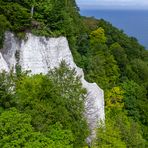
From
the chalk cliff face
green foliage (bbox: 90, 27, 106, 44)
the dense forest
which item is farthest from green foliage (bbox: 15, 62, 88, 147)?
green foliage (bbox: 90, 27, 106, 44)

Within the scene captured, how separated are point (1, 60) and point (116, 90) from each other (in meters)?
25.6

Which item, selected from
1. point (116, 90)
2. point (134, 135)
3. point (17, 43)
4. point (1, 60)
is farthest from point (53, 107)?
point (116, 90)

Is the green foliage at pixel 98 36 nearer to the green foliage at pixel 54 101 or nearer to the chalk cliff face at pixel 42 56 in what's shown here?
the chalk cliff face at pixel 42 56

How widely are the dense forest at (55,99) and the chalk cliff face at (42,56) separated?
2.23 ft

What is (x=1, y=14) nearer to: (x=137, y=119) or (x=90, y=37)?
(x=137, y=119)

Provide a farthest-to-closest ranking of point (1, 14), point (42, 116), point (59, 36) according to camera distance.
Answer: point (59, 36), point (1, 14), point (42, 116)

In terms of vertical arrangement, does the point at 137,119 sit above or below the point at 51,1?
below

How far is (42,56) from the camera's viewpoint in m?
48.7

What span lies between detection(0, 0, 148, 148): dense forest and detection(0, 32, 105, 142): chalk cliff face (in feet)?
2.23

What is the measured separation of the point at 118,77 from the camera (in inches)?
3012

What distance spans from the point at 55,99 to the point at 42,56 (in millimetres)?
9102

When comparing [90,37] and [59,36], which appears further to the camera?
[90,37]

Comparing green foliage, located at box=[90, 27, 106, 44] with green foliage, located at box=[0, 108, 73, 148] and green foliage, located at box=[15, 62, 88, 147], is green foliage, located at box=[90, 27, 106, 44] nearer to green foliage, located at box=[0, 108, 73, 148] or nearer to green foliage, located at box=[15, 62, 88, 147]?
green foliage, located at box=[15, 62, 88, 147]

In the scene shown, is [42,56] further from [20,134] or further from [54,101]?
[20,134]
